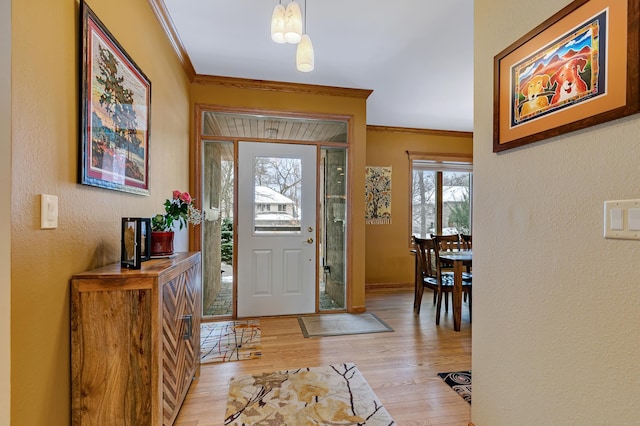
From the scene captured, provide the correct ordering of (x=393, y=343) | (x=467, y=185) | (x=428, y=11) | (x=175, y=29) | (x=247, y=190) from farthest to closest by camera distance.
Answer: (x=467, y=185) < (x=247, y=190) < (x=393, y=343) < (x=175, y=29) < (x=428, y=11)

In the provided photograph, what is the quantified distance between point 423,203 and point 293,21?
4290 mm

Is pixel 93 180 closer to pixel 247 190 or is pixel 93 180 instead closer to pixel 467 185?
pixel 247 190

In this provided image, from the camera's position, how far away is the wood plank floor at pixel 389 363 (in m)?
1.84

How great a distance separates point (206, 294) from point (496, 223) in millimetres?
3175

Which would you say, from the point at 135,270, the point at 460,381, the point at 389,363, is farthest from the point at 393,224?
the point at 135,270

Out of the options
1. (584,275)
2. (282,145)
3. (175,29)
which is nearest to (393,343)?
(584,275)

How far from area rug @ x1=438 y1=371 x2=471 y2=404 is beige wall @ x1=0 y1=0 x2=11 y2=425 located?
2.35 m

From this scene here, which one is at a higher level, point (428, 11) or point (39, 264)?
point (428, 11)

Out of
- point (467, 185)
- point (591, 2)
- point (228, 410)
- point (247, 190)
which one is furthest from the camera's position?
point (467, 185)

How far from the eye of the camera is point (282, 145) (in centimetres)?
354

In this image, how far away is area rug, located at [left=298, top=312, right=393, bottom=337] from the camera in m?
3.07

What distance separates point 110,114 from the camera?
5.02 feet

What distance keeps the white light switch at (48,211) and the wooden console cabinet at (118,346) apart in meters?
0.27

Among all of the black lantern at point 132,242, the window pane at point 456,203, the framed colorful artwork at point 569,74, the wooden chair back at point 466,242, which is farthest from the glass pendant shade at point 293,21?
the window pane at point 456,203
